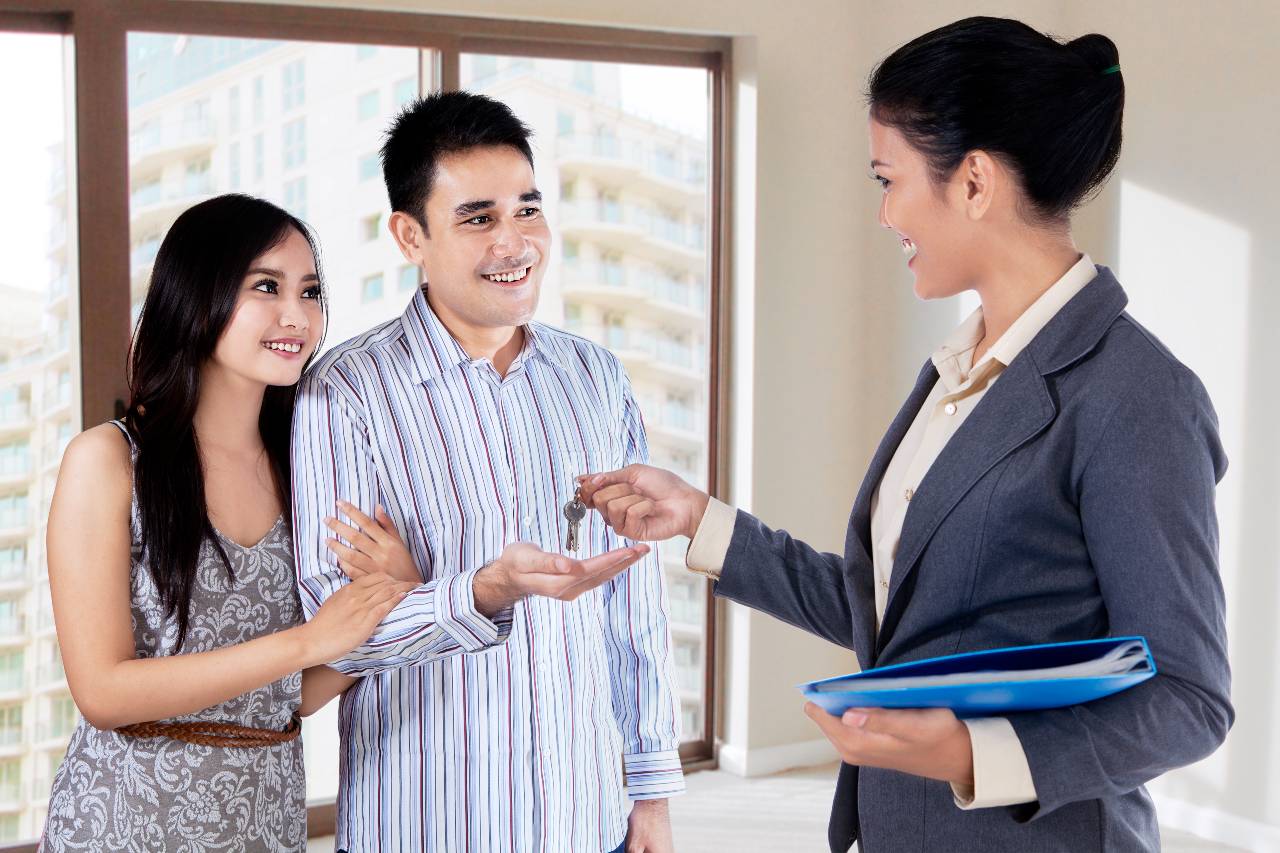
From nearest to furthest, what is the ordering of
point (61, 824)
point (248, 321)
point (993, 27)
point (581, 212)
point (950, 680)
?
point (950, 680) < point (993, 27) < point (61, 824) < point (248, 321) < point (581, 212)

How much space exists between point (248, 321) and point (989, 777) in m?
1.14

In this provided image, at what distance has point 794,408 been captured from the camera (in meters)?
4.11

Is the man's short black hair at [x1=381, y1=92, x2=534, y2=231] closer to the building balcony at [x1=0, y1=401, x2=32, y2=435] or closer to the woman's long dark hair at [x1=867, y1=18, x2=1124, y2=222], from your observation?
the woman's long dark hair at [x1=867, y1=18, x2=1124, y2=222]

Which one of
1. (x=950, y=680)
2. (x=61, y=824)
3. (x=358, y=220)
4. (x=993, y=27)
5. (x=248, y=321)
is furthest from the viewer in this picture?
(x=358, y=220)

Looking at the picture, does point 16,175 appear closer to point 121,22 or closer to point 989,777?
point 121,22

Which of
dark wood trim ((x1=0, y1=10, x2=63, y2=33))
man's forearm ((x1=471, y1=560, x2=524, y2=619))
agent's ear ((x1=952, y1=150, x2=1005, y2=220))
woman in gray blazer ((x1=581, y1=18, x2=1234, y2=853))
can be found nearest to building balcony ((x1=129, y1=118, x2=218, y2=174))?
dark wood trim ((x1=0, y1=10, x2=63, y2=33))

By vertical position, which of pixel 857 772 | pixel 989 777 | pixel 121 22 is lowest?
pixel 857 772

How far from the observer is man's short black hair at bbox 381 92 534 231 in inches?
69.9

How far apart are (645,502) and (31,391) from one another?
7.55 ft

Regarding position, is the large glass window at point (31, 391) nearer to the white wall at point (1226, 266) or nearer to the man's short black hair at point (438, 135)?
the man's short black hair at point (438, 135)

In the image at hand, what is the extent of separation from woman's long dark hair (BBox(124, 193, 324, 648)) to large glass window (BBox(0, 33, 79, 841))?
174cm

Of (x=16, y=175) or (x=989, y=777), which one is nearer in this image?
(x=989, y=777)

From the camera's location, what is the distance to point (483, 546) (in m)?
1.67

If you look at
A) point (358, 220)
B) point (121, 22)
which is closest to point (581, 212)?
point (358, 220)
